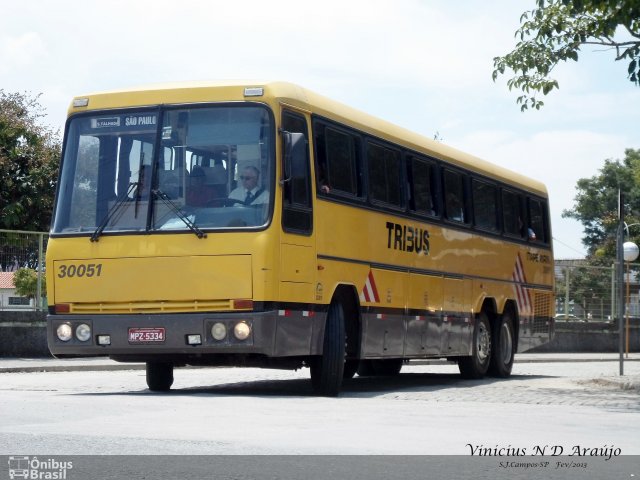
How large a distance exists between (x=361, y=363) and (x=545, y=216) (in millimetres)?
5767

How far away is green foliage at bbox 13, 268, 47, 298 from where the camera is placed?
2734cm

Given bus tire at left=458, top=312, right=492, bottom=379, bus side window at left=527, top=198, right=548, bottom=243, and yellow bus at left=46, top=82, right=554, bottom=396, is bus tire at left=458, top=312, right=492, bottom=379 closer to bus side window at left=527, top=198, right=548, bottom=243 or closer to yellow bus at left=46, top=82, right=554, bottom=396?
bus side window at left=527, top=198, right=548, bottom=243

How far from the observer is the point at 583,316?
42875mm

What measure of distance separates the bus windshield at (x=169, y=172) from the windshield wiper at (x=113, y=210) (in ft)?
0.04

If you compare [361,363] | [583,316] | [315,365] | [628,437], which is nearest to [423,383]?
[361,363]

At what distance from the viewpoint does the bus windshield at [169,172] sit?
14.9m

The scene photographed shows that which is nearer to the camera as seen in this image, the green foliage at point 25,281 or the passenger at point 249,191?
the passenger at point 249,191

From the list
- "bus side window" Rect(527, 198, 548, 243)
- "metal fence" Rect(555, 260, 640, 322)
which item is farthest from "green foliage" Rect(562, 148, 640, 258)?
"bus side window" Rect(527, 198, 548, 243)

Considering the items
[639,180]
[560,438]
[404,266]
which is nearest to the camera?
[560,438]

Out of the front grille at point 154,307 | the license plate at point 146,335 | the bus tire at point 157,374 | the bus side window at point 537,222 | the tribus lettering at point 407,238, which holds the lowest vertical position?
the bus tire at point 157,374

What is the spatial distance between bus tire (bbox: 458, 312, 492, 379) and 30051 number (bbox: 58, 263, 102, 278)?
26.6 feet

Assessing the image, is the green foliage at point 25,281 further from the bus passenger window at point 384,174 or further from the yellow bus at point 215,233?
the yellow bus at point 215,233

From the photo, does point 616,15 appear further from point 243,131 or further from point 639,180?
point 639,180

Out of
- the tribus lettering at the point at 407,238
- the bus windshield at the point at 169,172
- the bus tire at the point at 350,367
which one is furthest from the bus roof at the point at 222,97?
the bus tire at the point at 350,367
